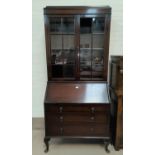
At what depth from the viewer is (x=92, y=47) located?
261 cm

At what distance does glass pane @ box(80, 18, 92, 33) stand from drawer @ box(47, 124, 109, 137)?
1.30m

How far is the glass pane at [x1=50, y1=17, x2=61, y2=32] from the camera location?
2496 millimetres

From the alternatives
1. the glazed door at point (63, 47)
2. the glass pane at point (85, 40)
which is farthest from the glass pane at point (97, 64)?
the glazed door at point (63, 47)

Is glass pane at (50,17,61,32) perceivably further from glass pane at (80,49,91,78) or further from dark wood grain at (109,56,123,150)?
dark wood grain at (109,56,123,150)

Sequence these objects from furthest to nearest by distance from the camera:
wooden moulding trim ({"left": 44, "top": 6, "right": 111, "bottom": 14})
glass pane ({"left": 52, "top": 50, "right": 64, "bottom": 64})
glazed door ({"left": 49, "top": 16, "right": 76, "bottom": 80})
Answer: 1. glass pane ({"left": 52, "top": 50, "right": 64, "bottom": 64})
2. glazed door ({"left": 49, "top": 16, "right": 76, "bottom": 80})
3. wooden moulding trim ({"left": 44, "top": 6, "right": 111, "bottom": 14})

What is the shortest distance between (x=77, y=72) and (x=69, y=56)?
0.83ft

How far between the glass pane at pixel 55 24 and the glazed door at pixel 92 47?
0.30m

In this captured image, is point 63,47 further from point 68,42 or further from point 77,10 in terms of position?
point 77,10

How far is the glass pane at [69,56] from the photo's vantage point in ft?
8.57

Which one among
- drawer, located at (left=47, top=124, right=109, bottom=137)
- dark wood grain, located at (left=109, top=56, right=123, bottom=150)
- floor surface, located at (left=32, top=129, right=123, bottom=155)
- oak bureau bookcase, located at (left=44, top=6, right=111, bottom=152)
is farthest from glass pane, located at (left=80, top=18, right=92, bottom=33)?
floor surface, located at (left=32, top=129, right=123, bottom=155)

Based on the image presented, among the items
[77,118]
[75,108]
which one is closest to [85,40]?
[75,108]
